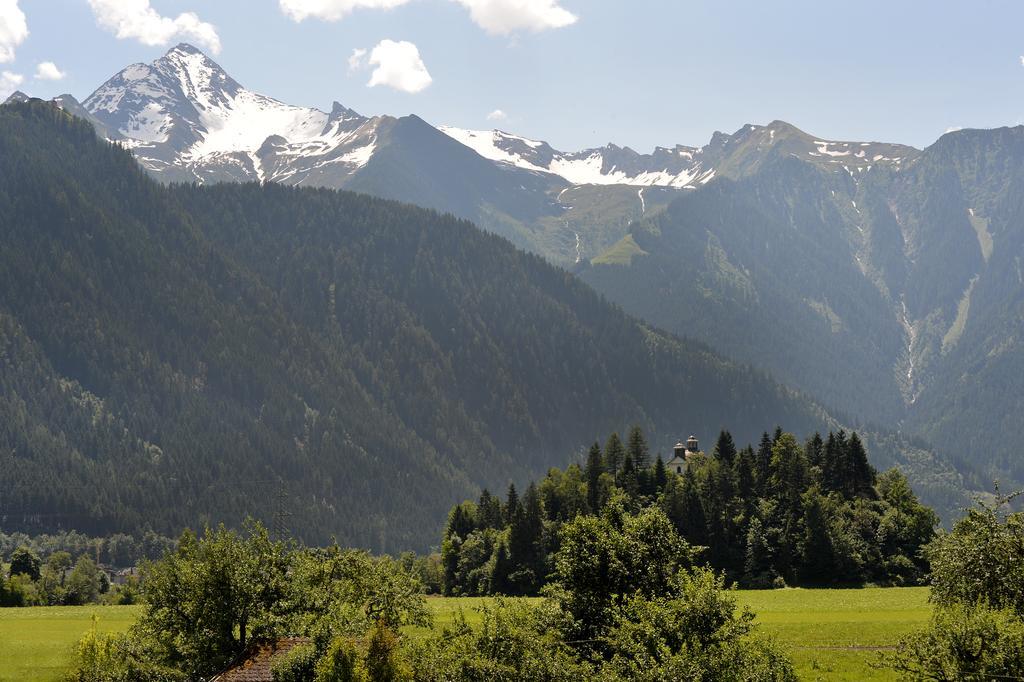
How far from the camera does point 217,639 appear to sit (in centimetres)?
6525

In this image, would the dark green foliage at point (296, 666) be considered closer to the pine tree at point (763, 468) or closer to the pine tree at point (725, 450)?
the pine tree at point (763, 468)

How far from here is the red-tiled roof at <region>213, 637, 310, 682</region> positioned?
57.7 meters

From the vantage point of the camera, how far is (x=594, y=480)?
142250 millimetres

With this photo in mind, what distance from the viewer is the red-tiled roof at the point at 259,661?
2272 inches

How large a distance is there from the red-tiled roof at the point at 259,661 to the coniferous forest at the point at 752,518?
49.9 meters

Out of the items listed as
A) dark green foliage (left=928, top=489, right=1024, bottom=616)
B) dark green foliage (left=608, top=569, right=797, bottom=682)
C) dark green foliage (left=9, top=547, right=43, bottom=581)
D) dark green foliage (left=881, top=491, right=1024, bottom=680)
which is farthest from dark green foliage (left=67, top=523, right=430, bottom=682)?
dark green foliage (left=9, top=547, right=43, bottom=581)

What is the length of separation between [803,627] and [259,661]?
3961 cm

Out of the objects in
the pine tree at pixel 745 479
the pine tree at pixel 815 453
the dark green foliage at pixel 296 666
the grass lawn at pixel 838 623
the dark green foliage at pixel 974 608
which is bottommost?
the grass lawn at pixel 838 623

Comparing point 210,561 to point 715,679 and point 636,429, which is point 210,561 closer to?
point 715,679

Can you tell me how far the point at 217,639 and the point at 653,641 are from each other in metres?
29.8

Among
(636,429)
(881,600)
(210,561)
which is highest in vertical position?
(636,429)

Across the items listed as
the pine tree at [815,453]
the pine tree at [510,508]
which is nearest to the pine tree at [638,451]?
the pine tree at [510,508]

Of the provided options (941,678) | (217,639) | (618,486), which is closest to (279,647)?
(217,639)

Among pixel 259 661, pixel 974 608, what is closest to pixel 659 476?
pixel 259 661
